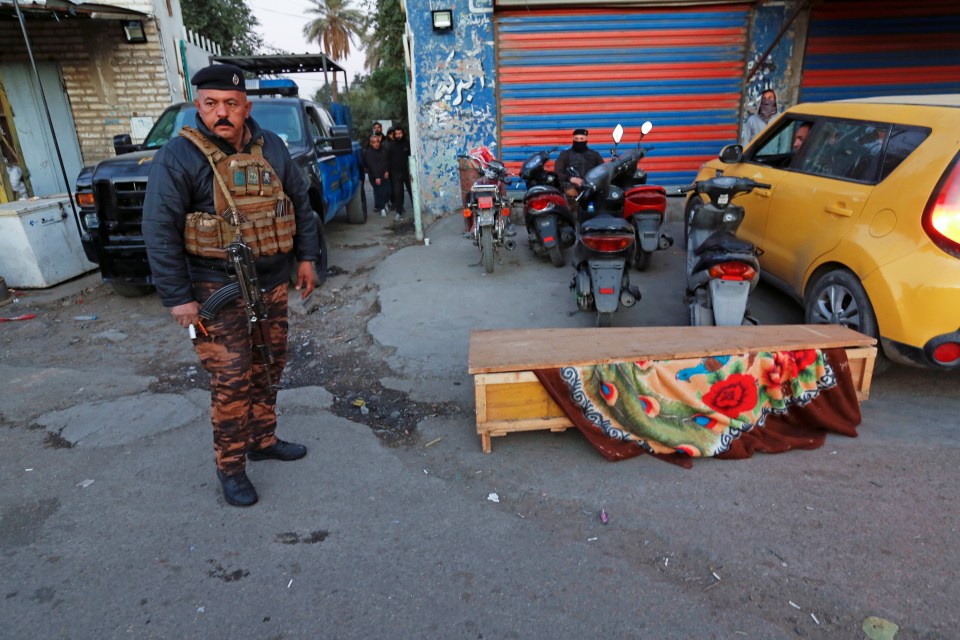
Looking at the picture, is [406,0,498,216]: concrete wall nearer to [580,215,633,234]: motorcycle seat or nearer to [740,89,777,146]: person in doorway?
[740,89,777,146]: person in doorway

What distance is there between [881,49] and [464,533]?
10605 millimetres

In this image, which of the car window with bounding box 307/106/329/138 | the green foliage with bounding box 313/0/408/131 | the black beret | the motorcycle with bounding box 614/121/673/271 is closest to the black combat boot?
the black beret

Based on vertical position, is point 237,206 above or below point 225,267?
above

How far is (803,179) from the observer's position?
15.5 ft

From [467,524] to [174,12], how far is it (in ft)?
40.6

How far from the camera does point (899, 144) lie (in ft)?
12.8

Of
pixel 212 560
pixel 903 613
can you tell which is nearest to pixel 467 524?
pixel 212 560

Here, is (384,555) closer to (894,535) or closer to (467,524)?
(467,524)

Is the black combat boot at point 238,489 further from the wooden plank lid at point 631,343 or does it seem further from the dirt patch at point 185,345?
the wooden plank lid at point 631,343

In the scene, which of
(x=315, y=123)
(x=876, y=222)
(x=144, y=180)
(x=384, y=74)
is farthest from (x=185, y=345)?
(x=384, y=74)

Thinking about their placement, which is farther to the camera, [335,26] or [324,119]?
[335,26]

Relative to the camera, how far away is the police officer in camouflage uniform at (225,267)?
272 cm

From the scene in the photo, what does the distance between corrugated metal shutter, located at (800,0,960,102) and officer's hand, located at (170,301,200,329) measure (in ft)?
32.7

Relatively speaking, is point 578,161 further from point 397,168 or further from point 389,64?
point 389,64
